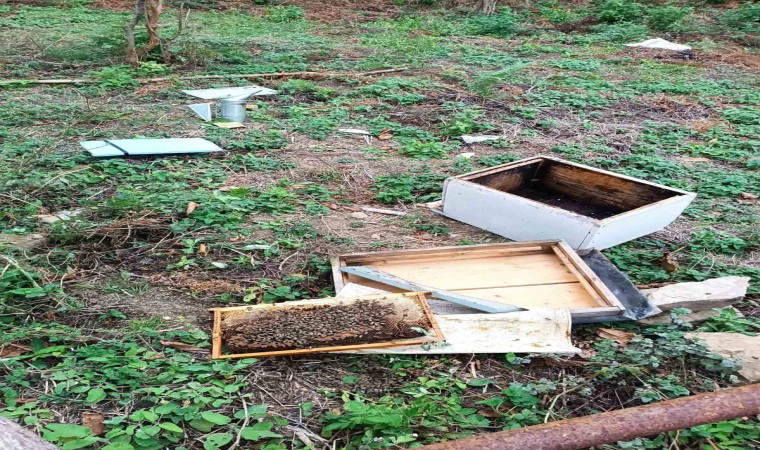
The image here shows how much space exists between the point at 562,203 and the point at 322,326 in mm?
2175

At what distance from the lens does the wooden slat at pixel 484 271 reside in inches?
126

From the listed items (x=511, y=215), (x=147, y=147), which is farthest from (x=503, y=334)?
(x=147, y=147)

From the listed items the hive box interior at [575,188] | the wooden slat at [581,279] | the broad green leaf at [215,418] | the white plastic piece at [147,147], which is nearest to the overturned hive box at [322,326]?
the broad green leaf at [215,418]

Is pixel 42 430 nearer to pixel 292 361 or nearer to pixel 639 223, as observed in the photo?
pixel 292 361

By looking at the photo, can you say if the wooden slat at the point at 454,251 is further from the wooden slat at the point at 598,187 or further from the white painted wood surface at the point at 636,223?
the wooden slat at the point at 598,187

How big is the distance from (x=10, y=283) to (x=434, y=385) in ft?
6.16

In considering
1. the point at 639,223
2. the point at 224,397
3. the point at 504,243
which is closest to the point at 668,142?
the point at 639,223

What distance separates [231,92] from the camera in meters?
6.82

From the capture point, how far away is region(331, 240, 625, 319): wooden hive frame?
9.97 feet

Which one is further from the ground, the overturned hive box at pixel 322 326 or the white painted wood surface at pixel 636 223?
the white painted wood surface at pixel 636 223

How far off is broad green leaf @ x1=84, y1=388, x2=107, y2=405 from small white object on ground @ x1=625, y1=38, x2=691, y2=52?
33.9ft

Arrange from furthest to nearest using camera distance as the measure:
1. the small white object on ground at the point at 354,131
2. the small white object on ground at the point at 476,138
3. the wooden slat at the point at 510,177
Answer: the small white object on ground at the point at 354,131 < the small white object on ground at the point at 476,138 < the wooden slat at the point at 510,177

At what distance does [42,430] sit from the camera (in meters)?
2.09

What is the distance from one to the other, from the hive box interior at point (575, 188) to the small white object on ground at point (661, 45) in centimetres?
733
